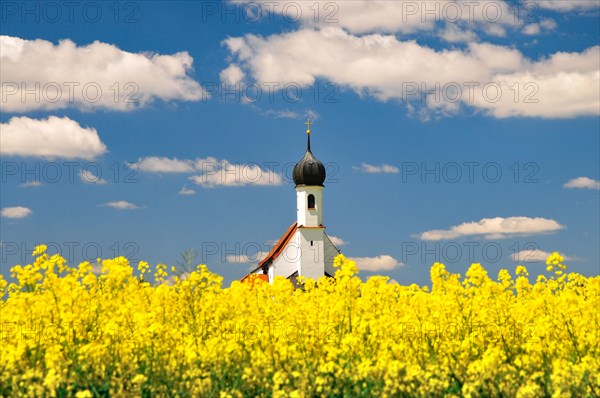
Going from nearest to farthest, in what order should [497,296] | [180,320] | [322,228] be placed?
[180,320]
[497,296]
[322,228]

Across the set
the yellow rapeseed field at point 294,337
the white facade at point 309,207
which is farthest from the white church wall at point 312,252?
the yellow rapeseed field at point 294,337

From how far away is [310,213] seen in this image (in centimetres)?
5512

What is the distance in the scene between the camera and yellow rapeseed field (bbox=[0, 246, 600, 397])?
711 centimetres

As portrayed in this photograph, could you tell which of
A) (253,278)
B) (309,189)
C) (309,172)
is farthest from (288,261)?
(253,278)

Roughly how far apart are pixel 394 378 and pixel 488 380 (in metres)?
1.12

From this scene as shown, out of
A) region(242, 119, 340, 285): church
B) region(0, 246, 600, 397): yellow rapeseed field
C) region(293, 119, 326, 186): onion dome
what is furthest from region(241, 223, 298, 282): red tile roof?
region(0, 246, 600, 397): yellow rapeseed field

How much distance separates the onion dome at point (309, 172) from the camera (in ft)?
183

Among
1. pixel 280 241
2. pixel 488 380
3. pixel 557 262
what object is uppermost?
pixel 280 241

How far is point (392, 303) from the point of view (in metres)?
10.6

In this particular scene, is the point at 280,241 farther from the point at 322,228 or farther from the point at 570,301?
the point at 570,301

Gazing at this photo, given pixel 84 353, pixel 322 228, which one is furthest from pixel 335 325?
pixel 322 228

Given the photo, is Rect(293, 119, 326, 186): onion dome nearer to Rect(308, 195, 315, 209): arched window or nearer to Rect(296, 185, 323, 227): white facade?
Rect(296, 185, 323, 227): white facade

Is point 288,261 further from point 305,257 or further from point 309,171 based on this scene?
point 309,171

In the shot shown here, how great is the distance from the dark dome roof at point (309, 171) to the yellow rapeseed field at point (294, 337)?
44211 mm
